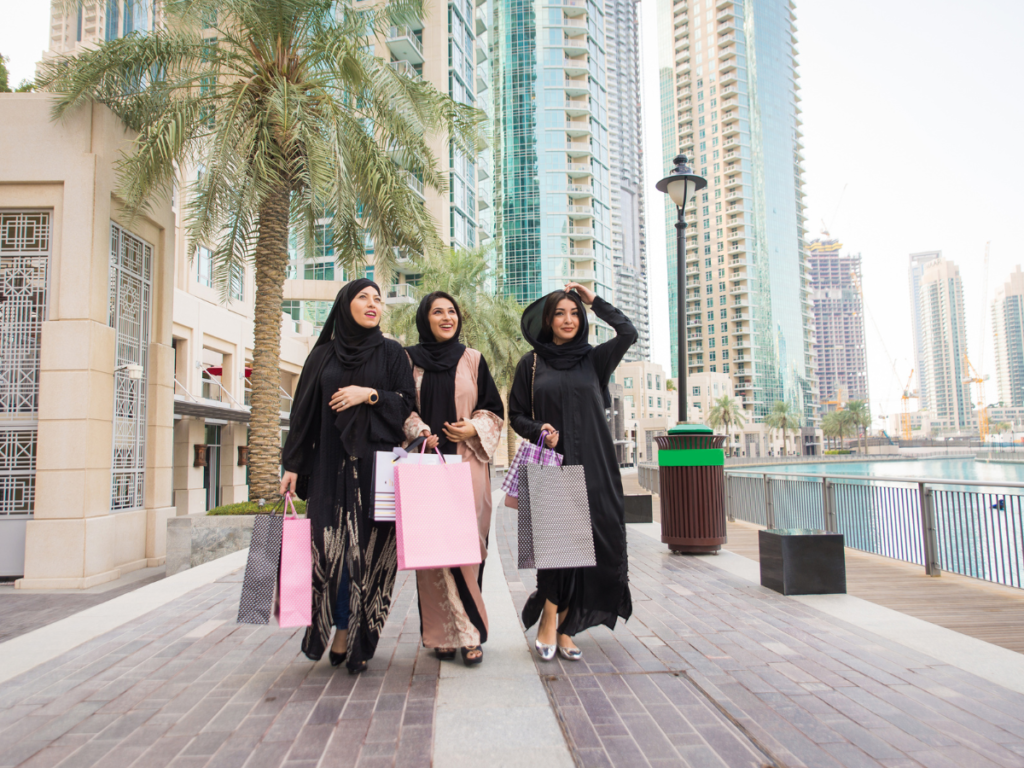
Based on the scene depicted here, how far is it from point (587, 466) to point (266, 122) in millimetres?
8814

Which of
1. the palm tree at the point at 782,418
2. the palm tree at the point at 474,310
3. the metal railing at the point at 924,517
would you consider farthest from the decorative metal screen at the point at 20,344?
the palm tree at the point at 782,418

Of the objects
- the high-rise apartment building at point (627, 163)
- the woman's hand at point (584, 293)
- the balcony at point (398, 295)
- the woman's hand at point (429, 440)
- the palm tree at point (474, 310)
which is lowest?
the woman's hand at point (429, 440)

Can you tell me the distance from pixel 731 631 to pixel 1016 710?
156cm

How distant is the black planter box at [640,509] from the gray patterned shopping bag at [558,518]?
8557 mm

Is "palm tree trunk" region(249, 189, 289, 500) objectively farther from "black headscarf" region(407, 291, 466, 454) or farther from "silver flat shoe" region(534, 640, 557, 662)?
"silver flat shoe" region(534, 640, 557, 662)

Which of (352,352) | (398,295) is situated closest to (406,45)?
(398,295)

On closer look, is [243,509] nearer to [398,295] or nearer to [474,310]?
[474,310]

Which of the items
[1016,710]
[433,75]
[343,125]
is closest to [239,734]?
[1016,710]

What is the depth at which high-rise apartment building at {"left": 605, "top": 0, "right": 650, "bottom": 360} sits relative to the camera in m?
111

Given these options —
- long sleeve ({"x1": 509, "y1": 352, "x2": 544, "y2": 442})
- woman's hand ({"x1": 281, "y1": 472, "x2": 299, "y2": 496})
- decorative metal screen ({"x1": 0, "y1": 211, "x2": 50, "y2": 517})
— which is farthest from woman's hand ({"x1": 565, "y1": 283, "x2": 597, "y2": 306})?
decorative metal screen ({"x1": 0, "y1": 211, "x2": 50, "y2": 517})

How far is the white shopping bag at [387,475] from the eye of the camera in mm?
3336

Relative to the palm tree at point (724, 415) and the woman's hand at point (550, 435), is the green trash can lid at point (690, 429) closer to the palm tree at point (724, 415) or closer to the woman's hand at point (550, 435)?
the woman's hand at point (550, 435)

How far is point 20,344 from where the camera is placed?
29.7ft

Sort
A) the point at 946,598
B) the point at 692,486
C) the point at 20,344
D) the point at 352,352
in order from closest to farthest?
the point at 352,352 < the point at 946,598 < the point at 692,486 < the point at 20,344
